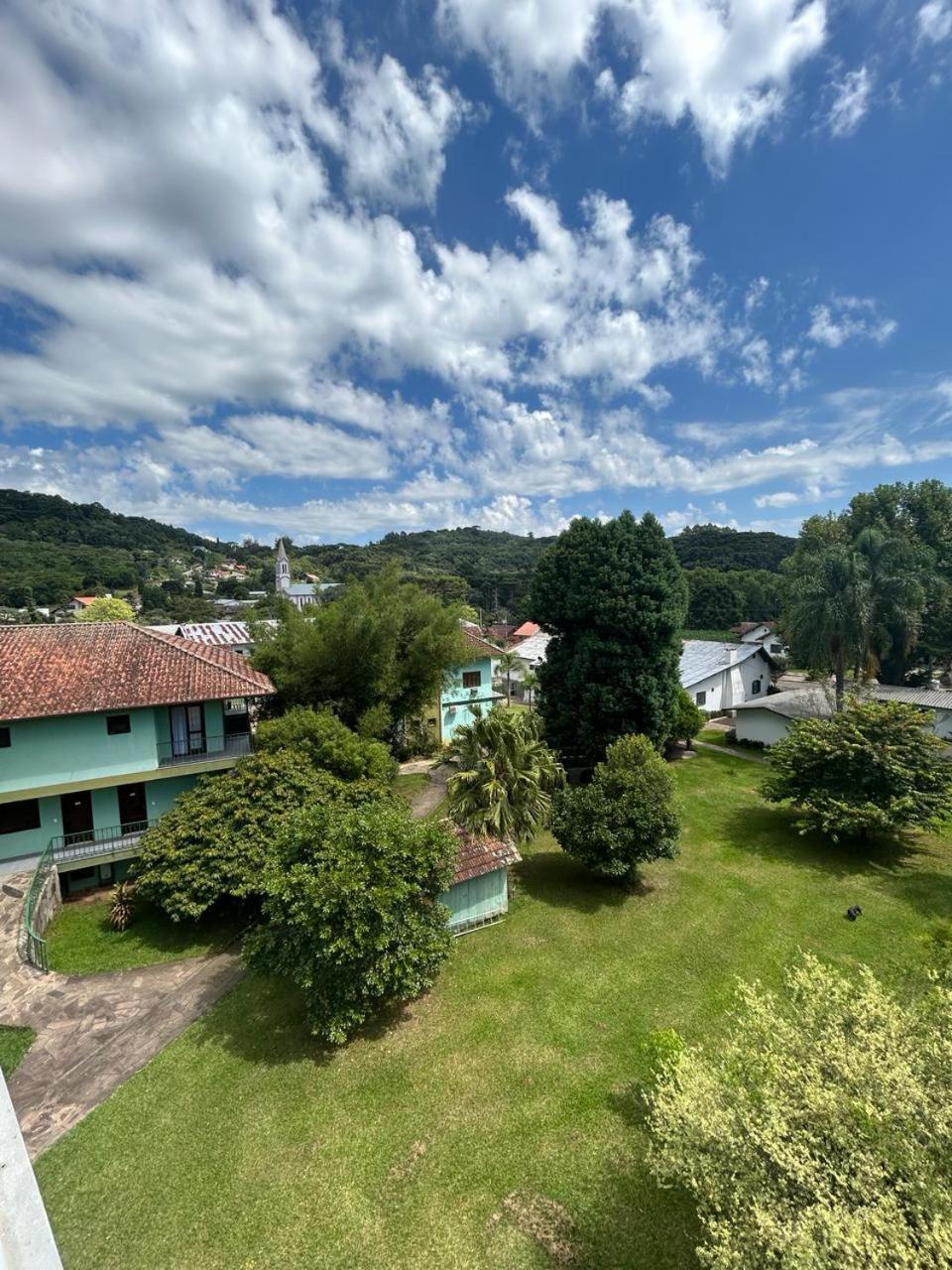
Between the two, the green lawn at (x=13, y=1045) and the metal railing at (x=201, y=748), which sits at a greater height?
the metal railing at (x=201, y=748)

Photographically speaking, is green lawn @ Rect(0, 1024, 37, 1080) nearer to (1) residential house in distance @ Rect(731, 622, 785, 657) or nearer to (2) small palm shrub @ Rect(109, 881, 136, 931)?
(2) small palm shrub @ Rect(109, 881, 136, 931)

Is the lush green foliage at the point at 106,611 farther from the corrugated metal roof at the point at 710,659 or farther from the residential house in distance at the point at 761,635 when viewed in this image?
the residential house in distance at the point at 761,635

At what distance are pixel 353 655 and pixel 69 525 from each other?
172900 millimetres

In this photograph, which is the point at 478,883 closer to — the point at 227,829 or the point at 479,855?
the point at 479,855

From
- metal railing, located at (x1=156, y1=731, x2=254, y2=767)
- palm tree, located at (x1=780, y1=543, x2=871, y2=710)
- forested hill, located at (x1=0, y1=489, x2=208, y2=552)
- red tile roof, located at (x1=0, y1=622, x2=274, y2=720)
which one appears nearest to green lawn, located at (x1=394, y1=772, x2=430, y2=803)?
metal railing, located at (x1=156, y1=731, x2=254, y2=767)

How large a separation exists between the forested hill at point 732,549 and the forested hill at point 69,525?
505ft

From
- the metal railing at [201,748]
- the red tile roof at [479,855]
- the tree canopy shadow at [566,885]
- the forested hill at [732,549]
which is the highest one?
the forested hill at [732,549]

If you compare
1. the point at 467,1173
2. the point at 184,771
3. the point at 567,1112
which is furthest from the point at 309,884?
the point at 184,771

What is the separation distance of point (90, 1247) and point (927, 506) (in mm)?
Result: 63631

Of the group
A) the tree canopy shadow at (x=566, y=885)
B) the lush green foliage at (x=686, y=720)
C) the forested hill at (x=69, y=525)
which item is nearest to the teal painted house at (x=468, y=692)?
the lush green foliage at (x=686, y=720)

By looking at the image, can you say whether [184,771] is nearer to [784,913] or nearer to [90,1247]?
[90,1247]

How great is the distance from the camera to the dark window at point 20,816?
55.9 feet

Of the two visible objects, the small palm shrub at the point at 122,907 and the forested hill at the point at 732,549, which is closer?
the small palm shrub at the point at 122,907

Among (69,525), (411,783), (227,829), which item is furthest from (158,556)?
(227,829)
